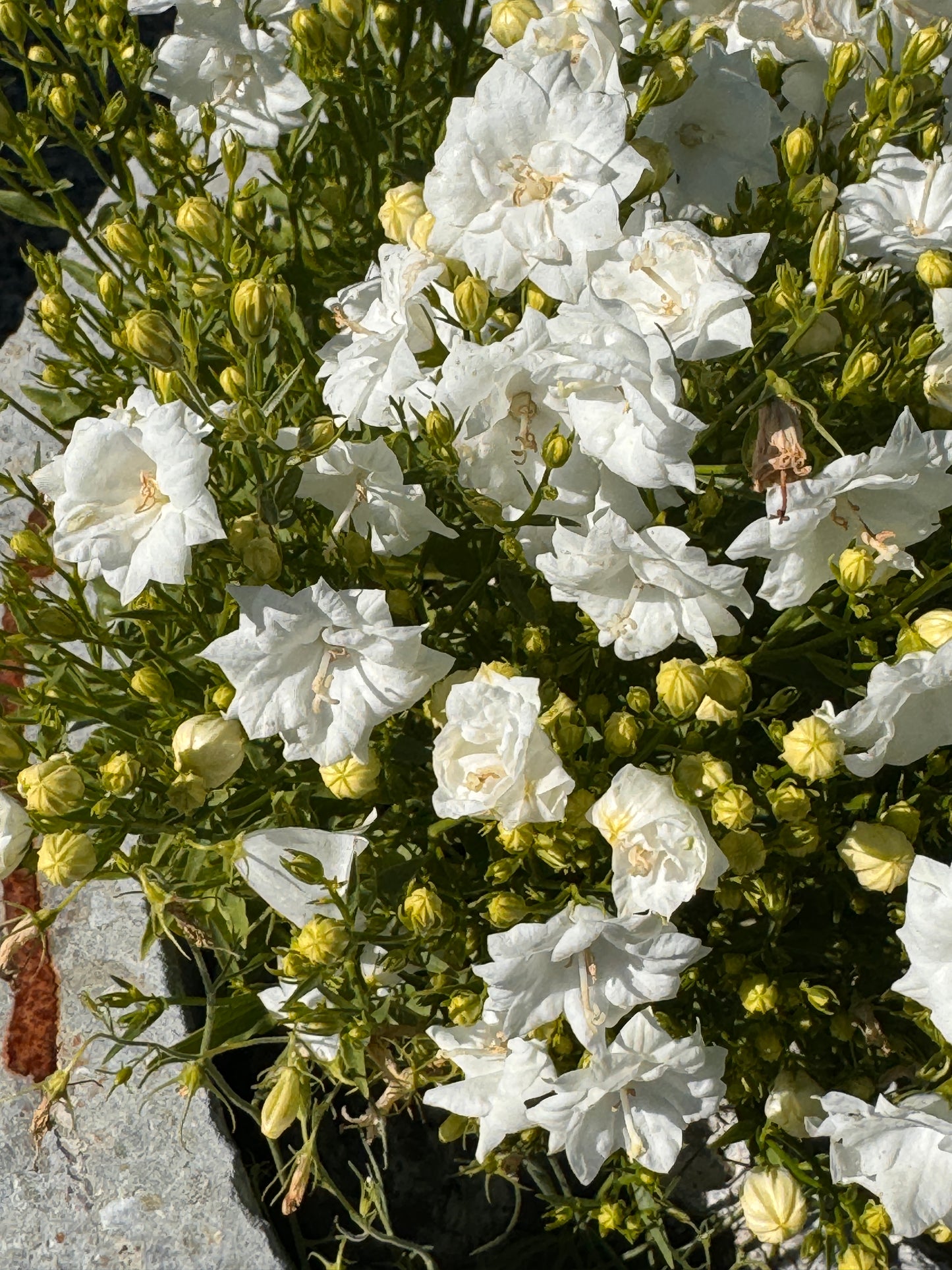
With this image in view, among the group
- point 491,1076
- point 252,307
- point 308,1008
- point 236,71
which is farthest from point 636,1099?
point 236,71

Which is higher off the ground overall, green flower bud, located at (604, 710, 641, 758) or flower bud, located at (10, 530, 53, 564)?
flower bud, located at (10, 530, 53, 564)

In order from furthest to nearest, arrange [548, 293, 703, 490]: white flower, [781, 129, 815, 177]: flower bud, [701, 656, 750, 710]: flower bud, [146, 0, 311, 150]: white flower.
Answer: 1. [146, 0, 311, 150]: white flower
2. [781, 129, 815, 177]: flower bud
3. [701, 656, 750, 710]: flower bud
4. [548, 293, 703, 490]: white flower

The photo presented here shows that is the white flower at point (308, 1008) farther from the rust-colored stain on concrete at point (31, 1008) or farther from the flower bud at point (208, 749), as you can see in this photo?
the rust-colored stain on concrete at point (31, 1008)

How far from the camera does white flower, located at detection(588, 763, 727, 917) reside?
132 cm

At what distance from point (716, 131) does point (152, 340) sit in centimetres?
81

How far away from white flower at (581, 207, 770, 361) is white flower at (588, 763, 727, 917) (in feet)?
1.54

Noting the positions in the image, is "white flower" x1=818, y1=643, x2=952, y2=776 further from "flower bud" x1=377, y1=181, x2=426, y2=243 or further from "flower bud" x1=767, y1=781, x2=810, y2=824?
"flower bud" x1=377, y1=181, x2=426, y2=243

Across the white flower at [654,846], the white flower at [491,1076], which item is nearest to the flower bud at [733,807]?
the white flower at [654,846]

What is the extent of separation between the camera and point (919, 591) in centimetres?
138

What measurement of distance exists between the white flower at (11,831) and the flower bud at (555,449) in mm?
702

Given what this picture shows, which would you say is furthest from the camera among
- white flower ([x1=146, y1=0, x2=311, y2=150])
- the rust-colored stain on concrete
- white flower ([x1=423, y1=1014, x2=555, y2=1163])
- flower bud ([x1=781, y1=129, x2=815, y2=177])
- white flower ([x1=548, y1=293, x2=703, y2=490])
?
the rust-colored stain on concrete

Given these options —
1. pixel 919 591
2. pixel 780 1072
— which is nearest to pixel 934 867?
pixel 919 591

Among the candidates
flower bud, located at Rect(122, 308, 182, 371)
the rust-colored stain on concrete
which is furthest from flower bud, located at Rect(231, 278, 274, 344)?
the rust-colored stain on concrete

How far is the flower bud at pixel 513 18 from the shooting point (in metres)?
1.53
